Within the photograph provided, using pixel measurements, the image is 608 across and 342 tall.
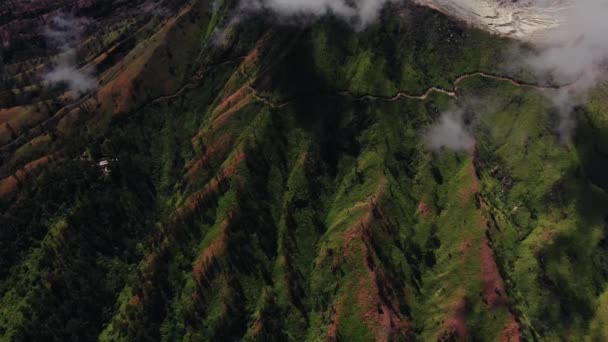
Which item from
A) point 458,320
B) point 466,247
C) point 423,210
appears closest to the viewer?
point 458,320

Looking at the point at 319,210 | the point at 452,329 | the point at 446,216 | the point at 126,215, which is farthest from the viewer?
the point at 126,215

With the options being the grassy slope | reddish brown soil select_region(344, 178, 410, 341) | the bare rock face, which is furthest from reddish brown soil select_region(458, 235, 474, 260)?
the bare rock face

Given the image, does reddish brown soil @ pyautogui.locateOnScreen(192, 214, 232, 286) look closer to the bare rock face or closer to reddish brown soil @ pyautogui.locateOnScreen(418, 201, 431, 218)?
reddish brown soil @ pyautogui.locateOnScreen(418, 201, 431, 218)

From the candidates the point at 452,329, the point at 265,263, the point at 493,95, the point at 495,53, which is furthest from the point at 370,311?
the point at 495,53

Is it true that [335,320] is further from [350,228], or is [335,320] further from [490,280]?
[490,280]

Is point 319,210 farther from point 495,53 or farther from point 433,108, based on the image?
point 495,53

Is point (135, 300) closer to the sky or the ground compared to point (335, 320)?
closer to the sky

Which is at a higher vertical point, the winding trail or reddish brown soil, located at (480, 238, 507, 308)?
the winding trail

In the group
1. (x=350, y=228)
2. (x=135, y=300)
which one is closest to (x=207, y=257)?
(x=135, y=300)

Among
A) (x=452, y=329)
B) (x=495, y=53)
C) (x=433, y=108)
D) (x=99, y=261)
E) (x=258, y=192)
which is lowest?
(x=452, y=329)
